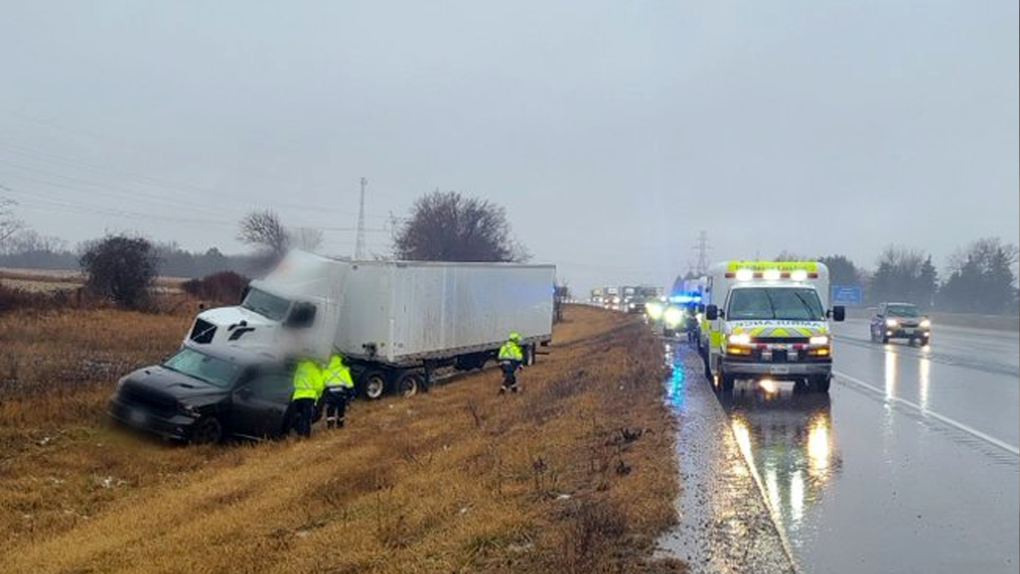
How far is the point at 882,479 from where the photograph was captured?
362 inches

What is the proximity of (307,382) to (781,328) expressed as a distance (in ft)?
27.6

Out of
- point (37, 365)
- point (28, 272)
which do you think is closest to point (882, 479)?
point (37, 365)

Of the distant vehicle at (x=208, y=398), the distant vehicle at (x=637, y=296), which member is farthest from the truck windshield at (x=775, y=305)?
the distant vehicle at (x=637, y=296)

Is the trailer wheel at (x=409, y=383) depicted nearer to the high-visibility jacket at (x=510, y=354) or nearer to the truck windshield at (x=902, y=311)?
the high-visibility jacket at (x=510, y=354)

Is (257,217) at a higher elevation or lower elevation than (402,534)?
higher

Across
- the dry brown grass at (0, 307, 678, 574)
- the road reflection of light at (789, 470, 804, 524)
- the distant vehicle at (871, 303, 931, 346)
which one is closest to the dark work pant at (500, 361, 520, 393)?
the dry brown grass at (0, 307, 678, 574)

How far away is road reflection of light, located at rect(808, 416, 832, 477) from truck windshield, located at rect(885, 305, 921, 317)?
1012 inches

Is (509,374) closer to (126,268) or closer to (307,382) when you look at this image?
(307,382)

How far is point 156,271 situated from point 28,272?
33.7ft

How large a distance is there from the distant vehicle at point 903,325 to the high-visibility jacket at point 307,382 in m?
28.4

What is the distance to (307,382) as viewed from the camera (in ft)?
47.7

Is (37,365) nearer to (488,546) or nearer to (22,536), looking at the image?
(22,536)

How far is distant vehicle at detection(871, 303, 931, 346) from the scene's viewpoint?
3616cm

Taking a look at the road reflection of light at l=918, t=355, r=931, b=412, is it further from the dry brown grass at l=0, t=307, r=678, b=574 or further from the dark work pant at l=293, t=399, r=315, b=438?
the dark work pant at l=293, t=399, r=315, b=438
